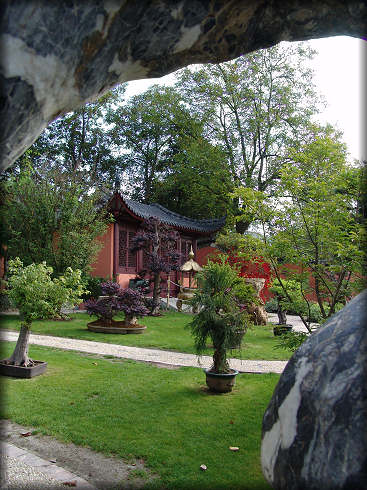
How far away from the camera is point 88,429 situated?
385cm

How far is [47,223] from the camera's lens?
12.4 m

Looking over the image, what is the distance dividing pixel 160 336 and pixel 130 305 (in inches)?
45.1

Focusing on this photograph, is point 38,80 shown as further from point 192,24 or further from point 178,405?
point 178,405

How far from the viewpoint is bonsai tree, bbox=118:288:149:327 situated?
9883mm

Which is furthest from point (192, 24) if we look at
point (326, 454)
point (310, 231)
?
point (310, 231)

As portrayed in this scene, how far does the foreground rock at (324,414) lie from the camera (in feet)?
4.55

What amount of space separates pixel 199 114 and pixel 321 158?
61.4ft

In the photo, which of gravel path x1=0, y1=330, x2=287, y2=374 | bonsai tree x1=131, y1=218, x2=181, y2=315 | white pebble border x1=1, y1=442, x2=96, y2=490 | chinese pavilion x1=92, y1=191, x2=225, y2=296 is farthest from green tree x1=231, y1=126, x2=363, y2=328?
chinese pavilion x1=92, y1=191, x2=225, y2=296

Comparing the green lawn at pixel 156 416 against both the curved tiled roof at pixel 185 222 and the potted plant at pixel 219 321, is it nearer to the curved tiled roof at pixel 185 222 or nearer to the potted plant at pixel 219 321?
the potted plant at pixel 219 321

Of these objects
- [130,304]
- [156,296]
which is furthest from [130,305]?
[156,296]

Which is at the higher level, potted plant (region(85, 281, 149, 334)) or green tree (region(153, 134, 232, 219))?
green tree (region(153, 134, 232, 219))

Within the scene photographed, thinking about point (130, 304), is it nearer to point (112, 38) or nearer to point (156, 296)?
point (156, 296)

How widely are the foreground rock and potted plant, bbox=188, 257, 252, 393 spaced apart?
3444 millimetres

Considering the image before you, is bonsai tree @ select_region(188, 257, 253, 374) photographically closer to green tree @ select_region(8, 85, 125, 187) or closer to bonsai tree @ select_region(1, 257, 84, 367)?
bonsai tree @ select_region(1, 257, 84, 367)
